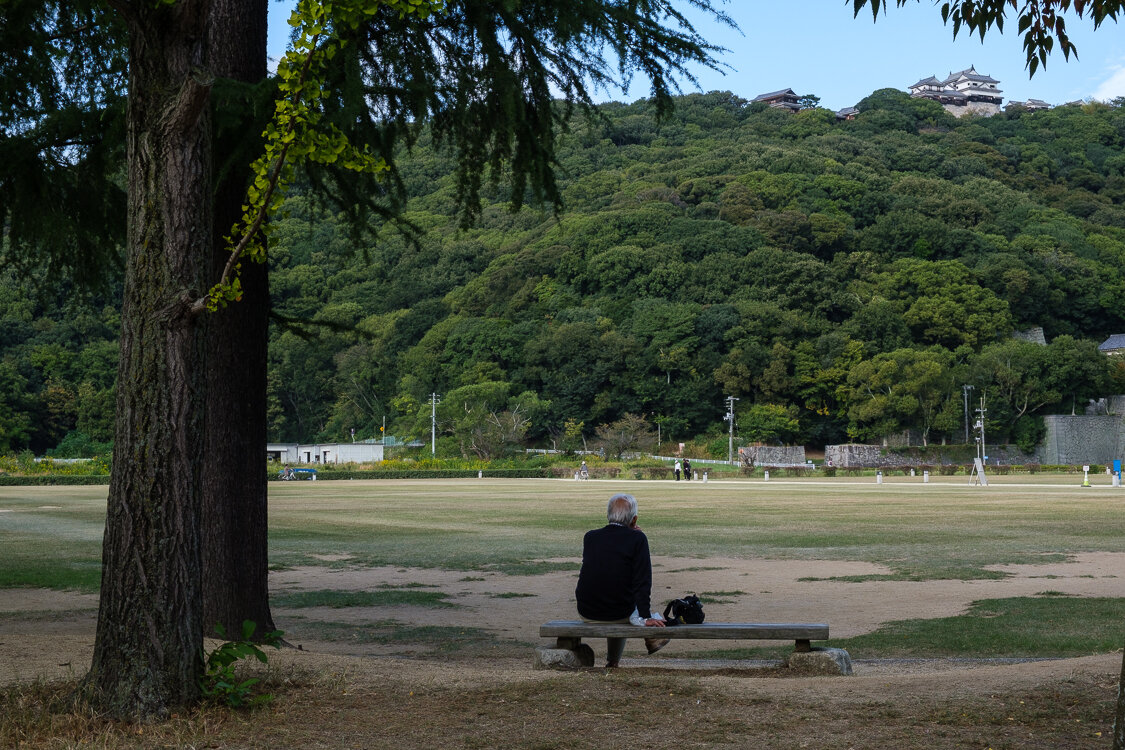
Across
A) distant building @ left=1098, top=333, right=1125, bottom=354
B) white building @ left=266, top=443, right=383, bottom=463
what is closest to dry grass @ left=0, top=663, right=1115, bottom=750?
white building @ left=266, top=443, right=383, bottom=463

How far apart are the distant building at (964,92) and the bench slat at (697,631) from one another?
640 feet

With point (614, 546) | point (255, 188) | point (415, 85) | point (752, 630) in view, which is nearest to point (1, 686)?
point (255, 188)

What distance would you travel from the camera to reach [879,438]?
96.8 metres

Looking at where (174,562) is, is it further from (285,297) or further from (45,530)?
(285,297)

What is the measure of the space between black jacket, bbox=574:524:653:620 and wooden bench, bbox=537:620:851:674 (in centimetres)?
13

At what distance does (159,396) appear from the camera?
5.44 m

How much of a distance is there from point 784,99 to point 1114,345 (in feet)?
319

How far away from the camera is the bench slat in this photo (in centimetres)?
649

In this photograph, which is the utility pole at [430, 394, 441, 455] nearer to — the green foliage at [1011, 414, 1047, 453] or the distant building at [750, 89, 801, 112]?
the green foliage at [1011, 414, 1047, 453]

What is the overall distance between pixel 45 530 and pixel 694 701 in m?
21.5

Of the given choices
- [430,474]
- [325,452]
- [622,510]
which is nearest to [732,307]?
[325,452]

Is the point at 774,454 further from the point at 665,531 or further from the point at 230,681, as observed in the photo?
the point at 230,681

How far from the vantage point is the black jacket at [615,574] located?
669 cm

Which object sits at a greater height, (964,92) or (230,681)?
(964,92)
